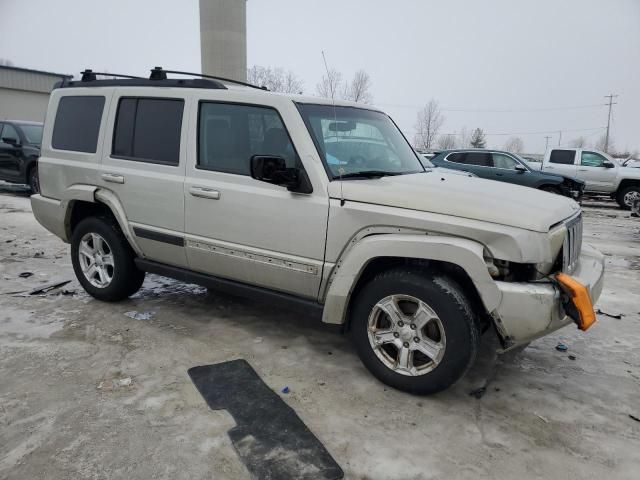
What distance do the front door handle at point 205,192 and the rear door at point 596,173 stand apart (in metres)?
14.2

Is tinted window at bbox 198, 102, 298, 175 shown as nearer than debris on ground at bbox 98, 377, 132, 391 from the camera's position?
No

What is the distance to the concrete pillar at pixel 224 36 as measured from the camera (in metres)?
27.3

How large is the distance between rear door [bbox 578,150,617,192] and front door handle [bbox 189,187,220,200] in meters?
14.2

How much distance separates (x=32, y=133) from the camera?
37.0 feet

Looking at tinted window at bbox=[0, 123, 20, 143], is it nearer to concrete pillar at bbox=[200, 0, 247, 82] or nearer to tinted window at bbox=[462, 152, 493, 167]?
tinted window at bbox=[462, 152, 493, 167]

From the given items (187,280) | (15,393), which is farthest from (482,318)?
(15,393)

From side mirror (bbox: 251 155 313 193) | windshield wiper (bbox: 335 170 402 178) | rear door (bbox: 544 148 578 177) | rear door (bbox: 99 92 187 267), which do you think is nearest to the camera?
side mirror (bbox: 251 155 313 193)

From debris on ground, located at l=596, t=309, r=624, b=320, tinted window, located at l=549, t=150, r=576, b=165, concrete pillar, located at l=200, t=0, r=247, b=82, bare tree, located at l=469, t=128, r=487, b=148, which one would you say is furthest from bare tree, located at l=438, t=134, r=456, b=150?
debris on ground, located at l=596, t=309, r=624, b=320

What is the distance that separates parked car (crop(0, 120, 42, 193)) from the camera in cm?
1085

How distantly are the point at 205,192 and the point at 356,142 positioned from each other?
122 centimetres

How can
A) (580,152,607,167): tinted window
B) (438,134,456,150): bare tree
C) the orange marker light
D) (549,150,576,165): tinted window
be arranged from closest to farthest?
the orange marker light < (580,152,607,167): tinted window < (549,150,576,165): tinted window < (438,134,456,150): bare tree

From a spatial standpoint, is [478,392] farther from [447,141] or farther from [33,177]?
[447,141]

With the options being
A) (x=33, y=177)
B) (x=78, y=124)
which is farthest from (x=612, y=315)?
(x=33, y=177)

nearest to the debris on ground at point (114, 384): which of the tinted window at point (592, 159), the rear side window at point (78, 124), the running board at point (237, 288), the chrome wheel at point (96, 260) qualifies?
the running board at point (237, 288)
